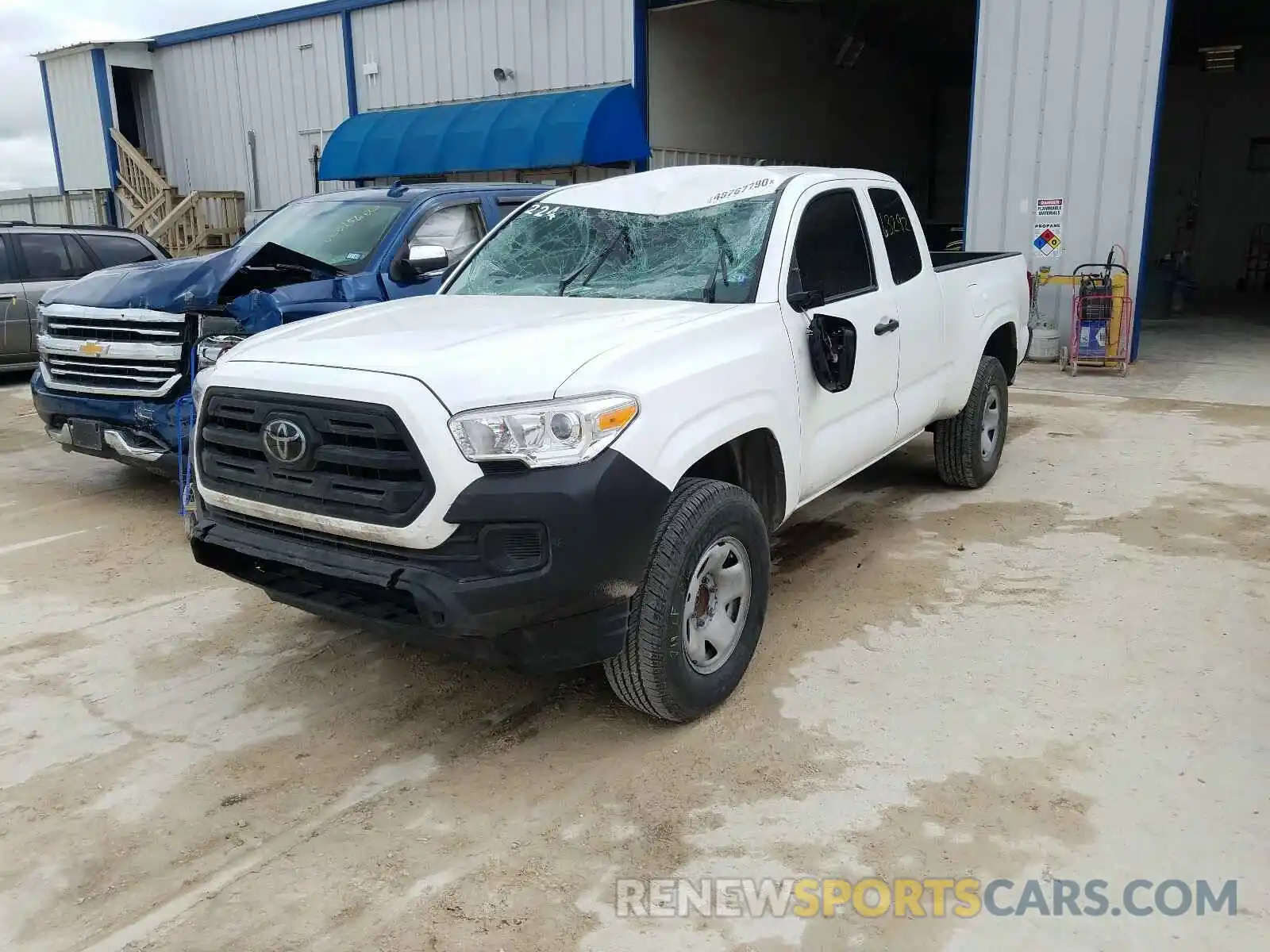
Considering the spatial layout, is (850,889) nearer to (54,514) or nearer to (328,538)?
(328,538)

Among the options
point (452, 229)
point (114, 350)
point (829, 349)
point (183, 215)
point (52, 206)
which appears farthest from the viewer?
point (52, 206)

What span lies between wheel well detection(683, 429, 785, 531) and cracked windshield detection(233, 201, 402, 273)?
347 cm

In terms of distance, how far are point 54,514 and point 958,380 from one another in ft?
19.1

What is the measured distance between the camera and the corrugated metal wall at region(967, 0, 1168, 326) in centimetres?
1130

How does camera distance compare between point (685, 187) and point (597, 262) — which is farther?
point (685, 187)

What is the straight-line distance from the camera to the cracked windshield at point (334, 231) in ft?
21.5

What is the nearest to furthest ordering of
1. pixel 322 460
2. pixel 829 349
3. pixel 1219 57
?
pixel 322 460 < pixel 829 349 < pixel 1219 57

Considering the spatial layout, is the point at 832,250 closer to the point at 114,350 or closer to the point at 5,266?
the point at 114,350

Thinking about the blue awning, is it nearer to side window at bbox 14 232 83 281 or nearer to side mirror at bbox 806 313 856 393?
side window at bbox 14 232 83 281

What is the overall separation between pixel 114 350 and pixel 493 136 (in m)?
10.9

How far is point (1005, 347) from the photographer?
6.87 metres

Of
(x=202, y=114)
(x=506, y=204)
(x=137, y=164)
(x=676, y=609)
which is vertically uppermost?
(x=202, y=114)

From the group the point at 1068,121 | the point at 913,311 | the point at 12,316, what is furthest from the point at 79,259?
the point at 1068,121

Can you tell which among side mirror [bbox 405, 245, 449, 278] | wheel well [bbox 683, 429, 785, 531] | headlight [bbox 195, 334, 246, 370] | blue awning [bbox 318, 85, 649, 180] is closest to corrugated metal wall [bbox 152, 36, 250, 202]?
blue awning [bbox 318, 85, 649, 180]
